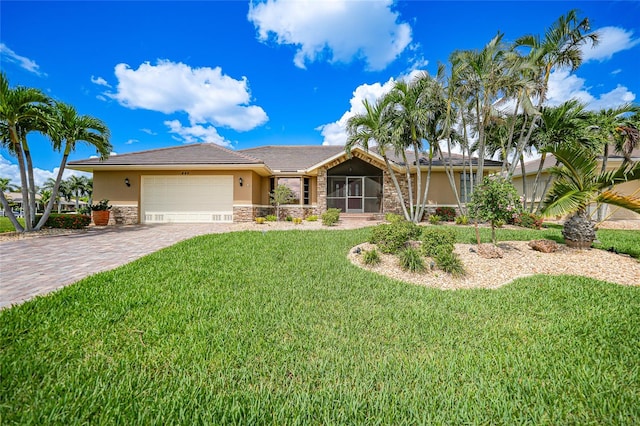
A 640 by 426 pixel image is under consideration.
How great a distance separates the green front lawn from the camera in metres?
1.93

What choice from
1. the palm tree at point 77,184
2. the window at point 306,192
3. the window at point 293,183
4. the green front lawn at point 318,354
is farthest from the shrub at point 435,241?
the palm tree at point 77,184

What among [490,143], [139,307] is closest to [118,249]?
[139,307]

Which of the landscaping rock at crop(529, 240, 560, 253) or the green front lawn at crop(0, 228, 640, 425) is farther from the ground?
the landscaping rock at crop(529, 240, 560, 253)

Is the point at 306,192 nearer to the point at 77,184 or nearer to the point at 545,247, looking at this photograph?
the point at 545,247

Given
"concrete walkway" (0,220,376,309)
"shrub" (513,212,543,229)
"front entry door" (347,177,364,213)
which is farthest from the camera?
"front entry door" (347,177,364,213)

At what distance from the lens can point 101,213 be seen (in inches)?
519

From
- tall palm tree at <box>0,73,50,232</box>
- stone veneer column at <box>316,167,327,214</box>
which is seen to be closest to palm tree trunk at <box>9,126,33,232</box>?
tall palm tree at <box>0,73,50,232</box>

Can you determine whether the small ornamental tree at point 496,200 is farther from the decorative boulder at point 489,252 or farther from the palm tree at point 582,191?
the palm tree at point 582,191

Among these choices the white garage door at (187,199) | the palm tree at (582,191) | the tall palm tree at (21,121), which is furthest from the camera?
the white garage door at (187,199)

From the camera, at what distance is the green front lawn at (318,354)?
6.32ft

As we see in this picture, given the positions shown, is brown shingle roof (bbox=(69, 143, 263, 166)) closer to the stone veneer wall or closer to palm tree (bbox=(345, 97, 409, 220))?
the stone veneer wall

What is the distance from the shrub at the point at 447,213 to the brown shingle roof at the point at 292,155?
24.7 feet

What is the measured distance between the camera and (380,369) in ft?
7.86

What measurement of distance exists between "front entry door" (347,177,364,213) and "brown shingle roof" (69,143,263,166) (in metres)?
6.47
